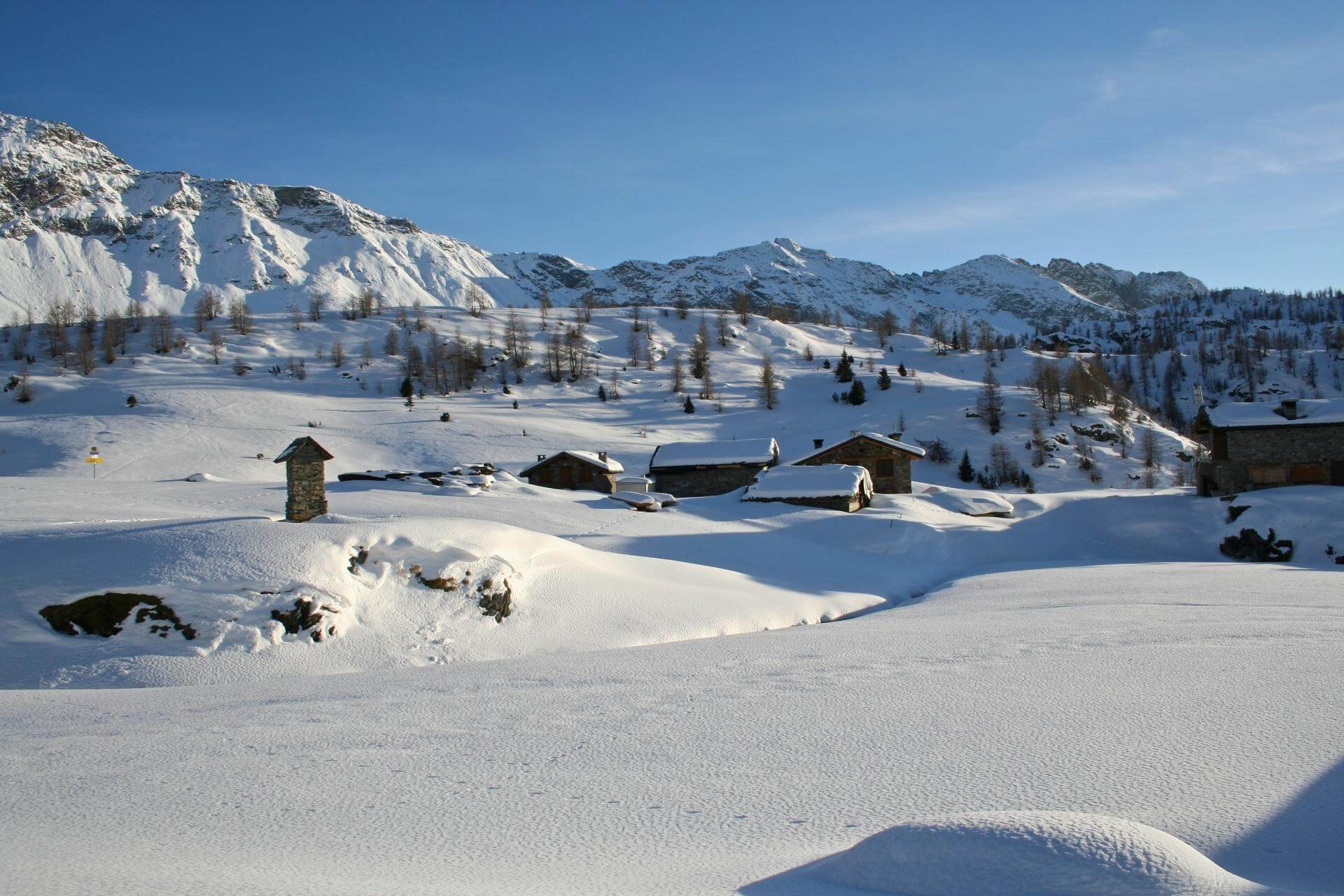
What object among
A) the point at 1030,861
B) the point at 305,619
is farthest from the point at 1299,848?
the point at 305,619

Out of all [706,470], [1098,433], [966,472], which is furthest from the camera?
[1098,433]

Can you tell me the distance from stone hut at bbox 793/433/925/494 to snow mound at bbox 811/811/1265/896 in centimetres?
4701

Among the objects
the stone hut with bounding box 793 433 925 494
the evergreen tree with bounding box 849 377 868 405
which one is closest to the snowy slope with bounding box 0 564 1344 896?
the stone hut with bounding box 793 433 925 494

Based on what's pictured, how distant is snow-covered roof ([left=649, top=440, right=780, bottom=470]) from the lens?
52531mm

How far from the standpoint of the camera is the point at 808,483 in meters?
42.2

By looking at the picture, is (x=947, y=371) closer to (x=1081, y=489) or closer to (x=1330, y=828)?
(x=1081, y=489)

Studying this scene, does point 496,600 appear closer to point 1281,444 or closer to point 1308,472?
point 1281,444

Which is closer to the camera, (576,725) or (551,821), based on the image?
(551,821)

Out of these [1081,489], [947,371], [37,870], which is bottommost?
[1081,489]

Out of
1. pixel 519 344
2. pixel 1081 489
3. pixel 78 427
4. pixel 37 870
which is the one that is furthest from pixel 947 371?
pixel 37 870

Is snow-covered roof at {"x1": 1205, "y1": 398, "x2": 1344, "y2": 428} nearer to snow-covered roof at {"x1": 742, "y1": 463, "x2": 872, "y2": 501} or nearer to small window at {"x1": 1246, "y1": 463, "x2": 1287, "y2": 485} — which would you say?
Answer: small window at {"x1": 1246, "y1": 463, "x2": 1287, "y2": 485}

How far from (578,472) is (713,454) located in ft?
31.3

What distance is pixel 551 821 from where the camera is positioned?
585cm

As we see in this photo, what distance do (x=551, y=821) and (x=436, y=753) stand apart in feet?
7.17
